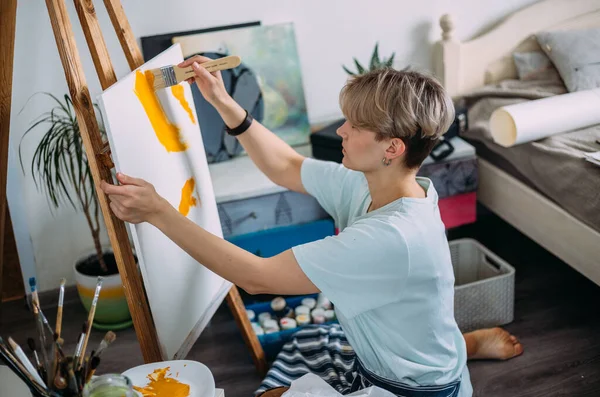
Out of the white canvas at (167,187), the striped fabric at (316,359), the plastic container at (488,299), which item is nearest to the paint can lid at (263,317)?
the striped fabric at (316,359)

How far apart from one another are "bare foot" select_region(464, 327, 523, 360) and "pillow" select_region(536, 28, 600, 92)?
103 cm

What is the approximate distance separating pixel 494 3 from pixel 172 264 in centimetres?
192

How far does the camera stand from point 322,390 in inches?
61.3

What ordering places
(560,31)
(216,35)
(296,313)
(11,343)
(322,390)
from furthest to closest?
(560,31) < (216,35) < (296,313) < (322,390) < (11,343)

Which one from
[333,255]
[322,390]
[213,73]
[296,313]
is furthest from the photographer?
[296,313]

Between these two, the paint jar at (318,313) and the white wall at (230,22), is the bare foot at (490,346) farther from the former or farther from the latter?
the white wall at (230,22)

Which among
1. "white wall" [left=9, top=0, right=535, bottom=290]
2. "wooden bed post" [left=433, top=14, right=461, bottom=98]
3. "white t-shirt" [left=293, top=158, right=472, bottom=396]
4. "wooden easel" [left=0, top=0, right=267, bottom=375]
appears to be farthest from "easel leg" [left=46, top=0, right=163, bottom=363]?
"wooden bed post" [left=433, top=14, right=461, bottom=98]

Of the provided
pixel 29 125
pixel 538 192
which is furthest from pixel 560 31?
pixel 29 125

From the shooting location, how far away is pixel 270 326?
2262 millimetres

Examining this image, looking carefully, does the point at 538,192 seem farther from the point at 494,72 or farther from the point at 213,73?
the point at 213,73

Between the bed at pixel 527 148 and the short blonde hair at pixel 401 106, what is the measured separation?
0.87 meters

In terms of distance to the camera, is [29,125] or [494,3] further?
[494,3]

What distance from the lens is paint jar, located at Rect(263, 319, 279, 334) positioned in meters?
2.25

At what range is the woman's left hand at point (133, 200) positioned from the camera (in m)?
1.38
